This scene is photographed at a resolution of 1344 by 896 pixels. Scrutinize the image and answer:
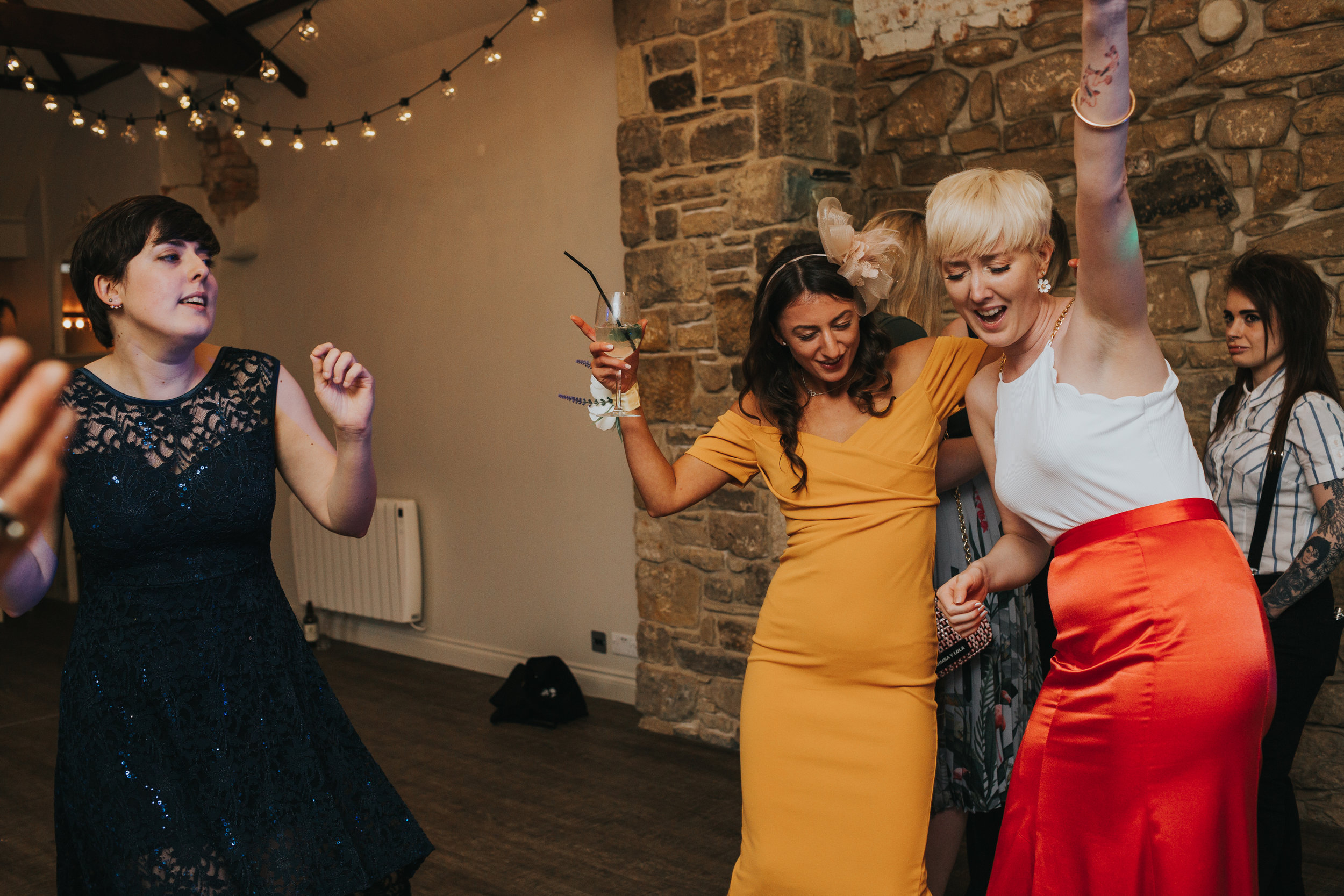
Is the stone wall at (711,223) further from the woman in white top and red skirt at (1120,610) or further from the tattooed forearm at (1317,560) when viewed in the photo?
the woman in white top and red skirt at (1120,610)

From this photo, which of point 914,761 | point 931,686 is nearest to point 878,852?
point 914,761

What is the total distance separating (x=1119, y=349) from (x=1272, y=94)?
7.21ft

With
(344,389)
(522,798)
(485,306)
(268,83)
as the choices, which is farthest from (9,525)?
(268,83)

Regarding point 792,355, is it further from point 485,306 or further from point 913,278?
point 485,306

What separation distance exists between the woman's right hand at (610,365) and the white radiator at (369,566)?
381 centimetres

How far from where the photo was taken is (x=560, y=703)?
453 cm

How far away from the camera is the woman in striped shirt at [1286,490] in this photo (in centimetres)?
231

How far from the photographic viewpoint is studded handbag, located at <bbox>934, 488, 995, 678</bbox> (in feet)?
7.01

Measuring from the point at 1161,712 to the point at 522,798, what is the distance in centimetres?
279

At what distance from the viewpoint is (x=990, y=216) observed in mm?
1570

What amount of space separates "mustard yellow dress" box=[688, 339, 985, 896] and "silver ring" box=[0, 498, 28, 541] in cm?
149

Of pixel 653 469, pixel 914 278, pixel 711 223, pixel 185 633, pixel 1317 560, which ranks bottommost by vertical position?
pixel 1317 560

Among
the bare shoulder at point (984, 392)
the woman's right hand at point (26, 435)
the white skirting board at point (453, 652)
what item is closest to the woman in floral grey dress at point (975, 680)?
the bare shoulder at point (984, 392)

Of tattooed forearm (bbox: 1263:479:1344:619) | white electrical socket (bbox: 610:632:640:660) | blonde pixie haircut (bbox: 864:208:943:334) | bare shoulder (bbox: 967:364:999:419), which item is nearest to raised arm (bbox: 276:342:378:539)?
bare shoulder (bbox: 967:364:999:419)
